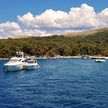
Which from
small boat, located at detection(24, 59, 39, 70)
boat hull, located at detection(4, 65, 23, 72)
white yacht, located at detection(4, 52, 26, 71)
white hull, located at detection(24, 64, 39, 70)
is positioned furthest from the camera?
small boat, located at detection(24, 59, 39, 70)

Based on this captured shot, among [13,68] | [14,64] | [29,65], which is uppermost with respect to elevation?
[14,64]

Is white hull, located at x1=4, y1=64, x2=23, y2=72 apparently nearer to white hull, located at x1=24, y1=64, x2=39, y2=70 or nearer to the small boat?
white hull, located at x1=24, y1=64, x2=39, y2=70

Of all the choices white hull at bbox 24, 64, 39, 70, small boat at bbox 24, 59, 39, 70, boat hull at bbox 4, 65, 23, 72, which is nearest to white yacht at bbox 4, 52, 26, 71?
boat hull at bbox 4, 65, 23, 72

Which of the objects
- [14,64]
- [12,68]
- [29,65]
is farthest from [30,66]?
[12,68]

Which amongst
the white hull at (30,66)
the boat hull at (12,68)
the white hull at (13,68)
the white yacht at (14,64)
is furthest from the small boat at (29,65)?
the boat hull at (12,68)

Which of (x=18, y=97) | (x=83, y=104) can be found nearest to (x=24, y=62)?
(x=18, y=97)

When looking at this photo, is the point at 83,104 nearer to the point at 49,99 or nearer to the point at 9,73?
the point at 49,99

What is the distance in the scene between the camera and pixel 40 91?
320 ft

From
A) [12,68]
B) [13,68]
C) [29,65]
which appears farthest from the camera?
[29,65]

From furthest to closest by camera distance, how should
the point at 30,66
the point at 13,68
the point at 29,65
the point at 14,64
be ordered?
the point at 30,66, the point at 29,65, the point at 14,64, the point at 13,68

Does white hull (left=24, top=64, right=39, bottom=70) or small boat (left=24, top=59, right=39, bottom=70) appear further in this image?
small boat (left=24, top=59, right=39, bottom=70)

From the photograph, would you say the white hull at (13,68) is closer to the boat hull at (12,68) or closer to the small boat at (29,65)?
the boat hull at (12,68)

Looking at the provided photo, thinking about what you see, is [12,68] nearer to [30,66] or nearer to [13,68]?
[13,68]

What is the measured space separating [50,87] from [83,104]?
30.7 meters
